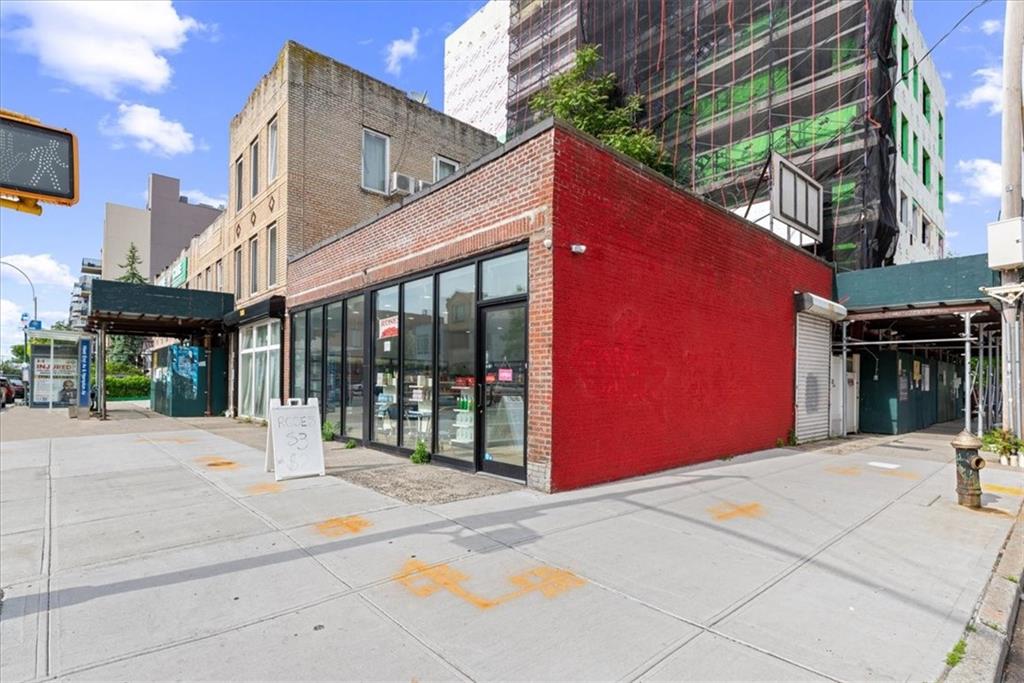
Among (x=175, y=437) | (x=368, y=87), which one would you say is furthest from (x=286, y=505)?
(x=368, y=87)

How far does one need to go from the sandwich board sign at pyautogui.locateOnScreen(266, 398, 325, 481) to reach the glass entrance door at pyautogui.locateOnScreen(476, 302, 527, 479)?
2521 millimetres

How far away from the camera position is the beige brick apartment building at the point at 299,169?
15.2 meters

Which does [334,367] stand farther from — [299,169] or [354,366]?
[299,169]

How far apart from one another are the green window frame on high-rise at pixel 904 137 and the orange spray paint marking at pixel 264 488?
2305cm

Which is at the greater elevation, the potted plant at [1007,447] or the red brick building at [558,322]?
the red brick building at [558,322]

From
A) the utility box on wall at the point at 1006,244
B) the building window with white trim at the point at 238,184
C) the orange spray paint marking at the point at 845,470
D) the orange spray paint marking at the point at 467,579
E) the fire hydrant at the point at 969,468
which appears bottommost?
the orange spray paint marking at the point at 845,470

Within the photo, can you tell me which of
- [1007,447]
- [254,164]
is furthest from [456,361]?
[254,164]

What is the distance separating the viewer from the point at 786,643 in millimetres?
3291

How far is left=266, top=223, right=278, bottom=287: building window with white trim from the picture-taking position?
16.4 m

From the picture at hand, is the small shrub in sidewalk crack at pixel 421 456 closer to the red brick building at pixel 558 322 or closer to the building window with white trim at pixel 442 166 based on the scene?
the red brick building at pixel 558 322

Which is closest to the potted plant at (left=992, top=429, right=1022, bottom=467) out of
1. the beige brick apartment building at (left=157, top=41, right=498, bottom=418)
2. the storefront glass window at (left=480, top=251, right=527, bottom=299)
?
the storefront glass window at (left=480, top=251, right=527, bottom=299)

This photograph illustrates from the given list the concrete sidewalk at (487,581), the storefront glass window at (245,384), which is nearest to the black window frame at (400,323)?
the concrete sidewalk at (487,581)

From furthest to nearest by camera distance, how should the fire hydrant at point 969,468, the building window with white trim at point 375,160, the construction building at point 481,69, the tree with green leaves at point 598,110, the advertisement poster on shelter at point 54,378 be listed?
the construction building at point 481,69 → the advertisement poster on shelter at point 54,378 → the tree with green leaves at point 598,110 → the building window with white trim at point 375,160 → the fire hydrant at point 969,468

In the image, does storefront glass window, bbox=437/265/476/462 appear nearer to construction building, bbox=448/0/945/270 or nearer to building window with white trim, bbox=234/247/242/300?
construction building, bbox=448/0/945/270
